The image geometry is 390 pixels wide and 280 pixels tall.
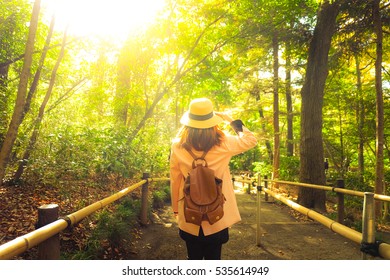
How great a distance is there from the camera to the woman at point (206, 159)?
2.30 m

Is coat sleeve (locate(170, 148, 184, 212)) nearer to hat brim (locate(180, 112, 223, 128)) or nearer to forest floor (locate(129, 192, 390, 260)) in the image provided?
hat brim (locate(180, 112, 223, 128))

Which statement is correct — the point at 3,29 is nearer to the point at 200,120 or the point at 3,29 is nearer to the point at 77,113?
the point at 77,113

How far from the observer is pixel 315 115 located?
7570 mm

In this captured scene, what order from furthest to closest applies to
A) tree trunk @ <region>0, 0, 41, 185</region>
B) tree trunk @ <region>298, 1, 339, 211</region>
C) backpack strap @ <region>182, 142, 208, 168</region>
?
1. tree trunk @ <region>298, 1, 339, 211</region>
2. tree trunk @ <region>0, 0, 41, 185</region>
3. backpack strap @ <region>182, 142, 208, 168</region>

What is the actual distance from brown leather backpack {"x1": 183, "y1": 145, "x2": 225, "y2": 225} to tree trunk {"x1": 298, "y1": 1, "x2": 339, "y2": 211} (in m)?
6.19

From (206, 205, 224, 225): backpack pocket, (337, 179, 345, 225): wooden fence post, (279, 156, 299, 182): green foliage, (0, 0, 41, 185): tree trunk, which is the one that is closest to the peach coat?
(206, 205, 224, 225): backpack pocket

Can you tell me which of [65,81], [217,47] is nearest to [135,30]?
[217,47]

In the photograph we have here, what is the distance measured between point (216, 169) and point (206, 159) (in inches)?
4.6

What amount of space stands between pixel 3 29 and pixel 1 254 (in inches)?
280

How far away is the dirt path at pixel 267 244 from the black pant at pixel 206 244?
182 cm

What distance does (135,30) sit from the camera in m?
7.76

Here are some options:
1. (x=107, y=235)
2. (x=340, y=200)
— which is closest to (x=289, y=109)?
(x=340, y=200)

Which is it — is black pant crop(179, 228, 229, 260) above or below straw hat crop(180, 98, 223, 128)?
below

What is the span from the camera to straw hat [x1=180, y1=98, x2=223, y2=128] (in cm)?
231
